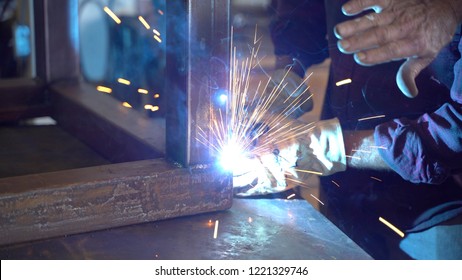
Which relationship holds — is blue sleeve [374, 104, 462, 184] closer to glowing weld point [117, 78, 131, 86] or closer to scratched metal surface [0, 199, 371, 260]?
scratched metal surface [0, 199, 371, 260]

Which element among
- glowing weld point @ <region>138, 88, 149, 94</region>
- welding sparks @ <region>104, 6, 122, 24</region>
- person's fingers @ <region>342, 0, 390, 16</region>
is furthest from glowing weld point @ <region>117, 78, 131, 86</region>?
person's fingers @ <region>342, 0, 390, 16</region>

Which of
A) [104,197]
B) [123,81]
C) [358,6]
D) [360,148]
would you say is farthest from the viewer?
[123,81]

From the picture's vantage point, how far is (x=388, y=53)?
1770 millimetres

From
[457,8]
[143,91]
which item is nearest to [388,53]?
[457,8]

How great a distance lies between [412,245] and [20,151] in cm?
105

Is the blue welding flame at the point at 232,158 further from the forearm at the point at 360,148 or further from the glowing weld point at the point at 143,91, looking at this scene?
the glowing weld point at the point at 143,91

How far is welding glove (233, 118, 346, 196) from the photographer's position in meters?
1.50

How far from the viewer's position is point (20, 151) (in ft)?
5.45

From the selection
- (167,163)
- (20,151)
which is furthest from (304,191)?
(167,163)

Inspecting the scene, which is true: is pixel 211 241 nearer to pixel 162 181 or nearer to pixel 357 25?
pixel 162 181

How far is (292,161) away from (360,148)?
0.21 meters

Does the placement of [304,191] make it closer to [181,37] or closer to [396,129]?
[396,129]

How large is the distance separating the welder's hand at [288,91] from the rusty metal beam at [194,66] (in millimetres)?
704
